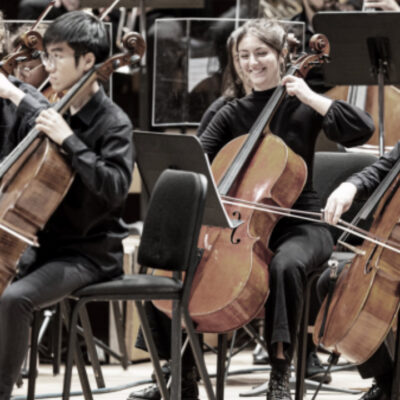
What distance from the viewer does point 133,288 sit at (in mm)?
2197

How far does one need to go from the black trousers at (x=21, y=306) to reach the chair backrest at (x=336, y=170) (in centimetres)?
122

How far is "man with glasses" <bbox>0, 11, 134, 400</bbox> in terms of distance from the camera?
2.15 m

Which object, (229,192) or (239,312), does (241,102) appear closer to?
(229,192)

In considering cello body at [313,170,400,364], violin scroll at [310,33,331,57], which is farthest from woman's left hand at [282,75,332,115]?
cello body at [313,170,400,364]

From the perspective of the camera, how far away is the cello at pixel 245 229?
2.46 metres

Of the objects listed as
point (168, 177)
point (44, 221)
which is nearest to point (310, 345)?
point (168, 177)

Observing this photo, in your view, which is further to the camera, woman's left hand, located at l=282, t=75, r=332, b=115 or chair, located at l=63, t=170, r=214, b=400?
woman's left hand, located at l=282, t=75, r=332, b=115

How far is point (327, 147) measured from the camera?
379 centimetres

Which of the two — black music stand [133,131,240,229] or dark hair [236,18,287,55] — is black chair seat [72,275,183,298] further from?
dark hair [236,18,287,55]

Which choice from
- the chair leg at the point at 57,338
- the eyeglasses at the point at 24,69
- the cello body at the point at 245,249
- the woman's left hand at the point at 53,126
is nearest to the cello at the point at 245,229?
the cello body at the point at 245,249

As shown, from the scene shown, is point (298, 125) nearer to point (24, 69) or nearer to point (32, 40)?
point (32, 40)

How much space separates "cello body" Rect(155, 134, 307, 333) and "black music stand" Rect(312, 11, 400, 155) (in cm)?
55

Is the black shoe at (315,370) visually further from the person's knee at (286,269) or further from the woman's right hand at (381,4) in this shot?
the woman's right hand at (381,4)

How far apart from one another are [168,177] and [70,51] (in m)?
0.40
